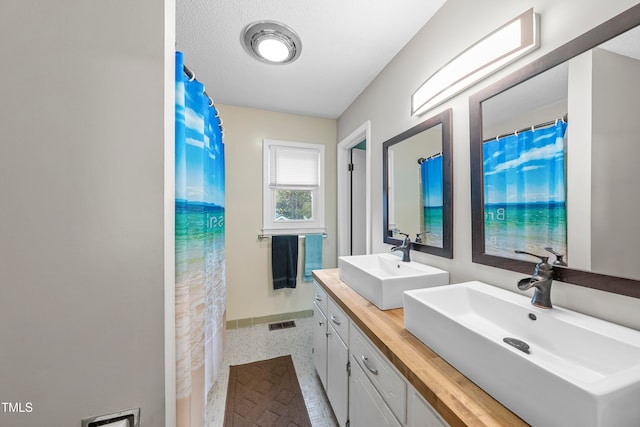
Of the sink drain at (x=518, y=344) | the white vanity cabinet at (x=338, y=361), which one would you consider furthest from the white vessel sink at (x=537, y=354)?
the white vanity cabinet at (x=338, y=361)

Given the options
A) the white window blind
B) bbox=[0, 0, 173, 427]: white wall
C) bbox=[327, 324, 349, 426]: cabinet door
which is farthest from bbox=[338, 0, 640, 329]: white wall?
bbox=[0, 0, 173, 427]: white wall

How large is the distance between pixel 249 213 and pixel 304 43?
1.60m

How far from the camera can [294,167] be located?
2.51 metres

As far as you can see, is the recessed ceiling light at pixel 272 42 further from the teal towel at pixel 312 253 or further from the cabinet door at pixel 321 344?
the cabinet door at pixel 321 344

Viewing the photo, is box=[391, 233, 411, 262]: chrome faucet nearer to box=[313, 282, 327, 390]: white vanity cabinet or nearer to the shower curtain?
box=[313, 282, 327, 390]: white vanity cabinet

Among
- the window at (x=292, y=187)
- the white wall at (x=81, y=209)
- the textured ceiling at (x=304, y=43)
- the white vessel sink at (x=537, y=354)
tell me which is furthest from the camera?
the window at (x=292, y=187)

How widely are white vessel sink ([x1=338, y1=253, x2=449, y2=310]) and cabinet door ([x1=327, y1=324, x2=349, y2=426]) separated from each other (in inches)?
11.8

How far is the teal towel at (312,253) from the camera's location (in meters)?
2.50

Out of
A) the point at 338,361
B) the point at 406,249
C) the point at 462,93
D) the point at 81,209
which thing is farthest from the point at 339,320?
the point at 462,93

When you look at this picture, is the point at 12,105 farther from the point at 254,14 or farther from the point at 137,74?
the point at 254,14

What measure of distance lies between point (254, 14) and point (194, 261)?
1.39 meters

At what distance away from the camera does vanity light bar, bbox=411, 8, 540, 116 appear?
0.80 metres

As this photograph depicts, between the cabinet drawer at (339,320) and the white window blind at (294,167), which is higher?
the white window blind at (294,167)

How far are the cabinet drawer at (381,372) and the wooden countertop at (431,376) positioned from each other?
5 cm
